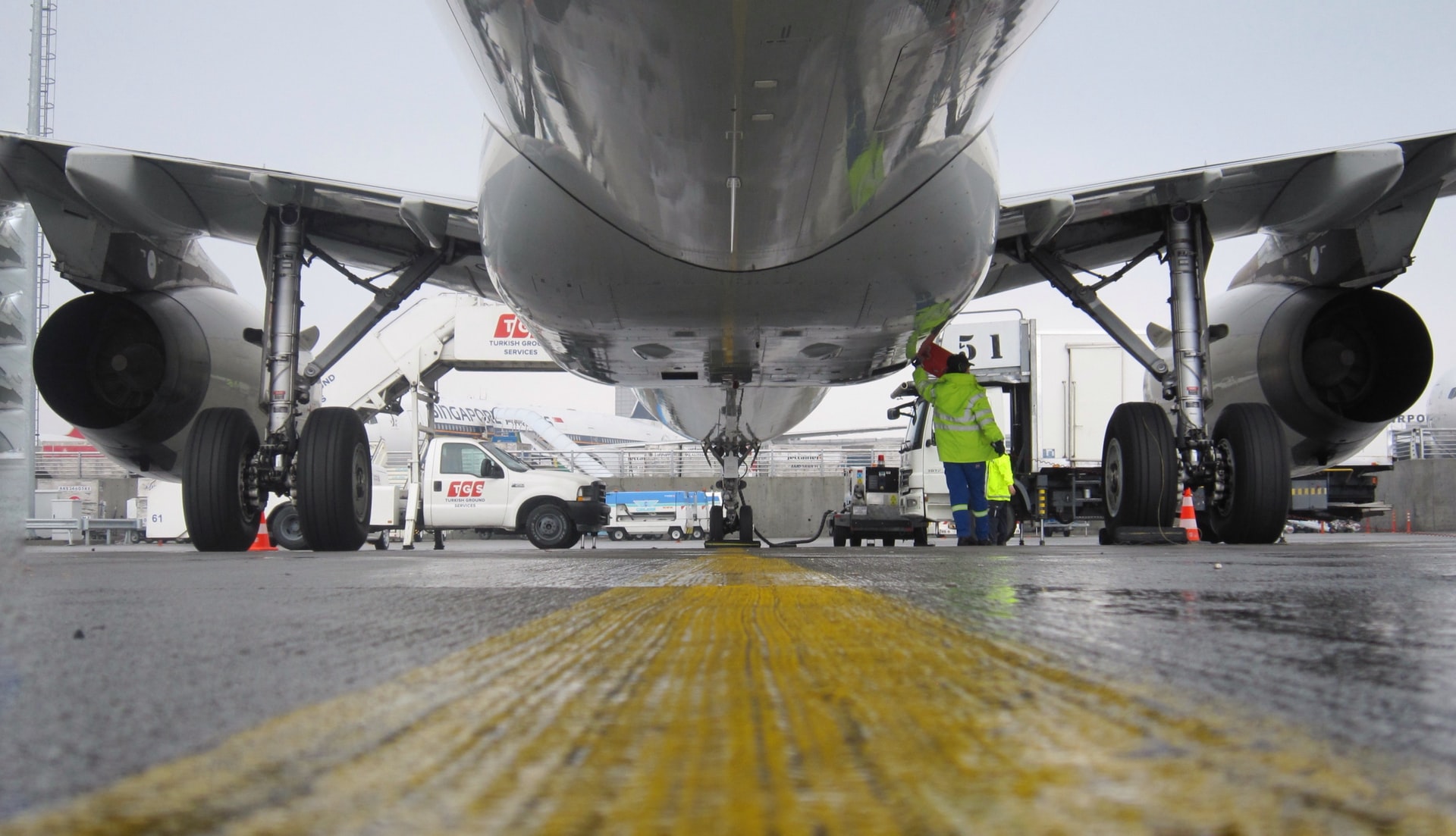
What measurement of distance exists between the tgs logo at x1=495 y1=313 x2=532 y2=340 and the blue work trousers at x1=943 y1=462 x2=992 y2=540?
9.12 metres

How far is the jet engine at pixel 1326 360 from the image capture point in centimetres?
636

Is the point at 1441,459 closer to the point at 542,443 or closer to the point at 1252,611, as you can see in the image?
the point at 1252,611

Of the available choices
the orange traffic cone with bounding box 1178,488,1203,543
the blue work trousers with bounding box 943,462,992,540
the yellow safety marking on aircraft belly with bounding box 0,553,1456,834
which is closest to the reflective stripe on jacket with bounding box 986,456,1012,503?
the blue work trousers with bounding box 943,462,992,540

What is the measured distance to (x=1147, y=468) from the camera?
607 cm

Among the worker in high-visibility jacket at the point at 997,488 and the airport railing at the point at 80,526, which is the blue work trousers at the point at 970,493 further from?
the airport railing at the point at 80,526

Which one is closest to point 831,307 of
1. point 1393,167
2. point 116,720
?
point 1393,167

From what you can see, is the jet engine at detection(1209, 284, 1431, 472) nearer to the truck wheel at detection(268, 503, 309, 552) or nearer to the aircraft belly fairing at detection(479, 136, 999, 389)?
the aircraft belly fairing at detection(479, 136, 999, 389)

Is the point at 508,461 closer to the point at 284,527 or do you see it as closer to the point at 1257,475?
the point at 284,527

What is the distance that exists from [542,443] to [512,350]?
25732 mm

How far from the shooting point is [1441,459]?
922 inches

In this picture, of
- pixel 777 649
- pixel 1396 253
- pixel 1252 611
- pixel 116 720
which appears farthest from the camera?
pixel 1396 253

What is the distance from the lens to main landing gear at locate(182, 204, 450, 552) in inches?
228

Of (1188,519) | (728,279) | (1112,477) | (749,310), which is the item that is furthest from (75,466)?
(1112,477)

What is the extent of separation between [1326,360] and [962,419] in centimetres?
246
